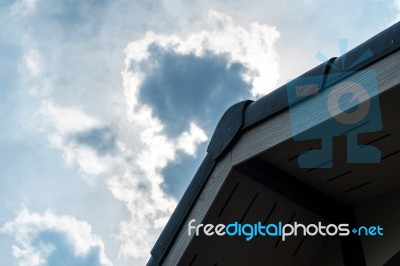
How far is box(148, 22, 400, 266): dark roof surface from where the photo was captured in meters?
2.11

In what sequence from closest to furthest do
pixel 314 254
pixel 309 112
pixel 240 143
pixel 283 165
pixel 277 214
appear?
pixel 309 112 < pixel 240 143 < pixel 283 165 < pixel 277 214 < pixel 314 254

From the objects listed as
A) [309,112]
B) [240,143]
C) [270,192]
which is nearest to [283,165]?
[270,192]

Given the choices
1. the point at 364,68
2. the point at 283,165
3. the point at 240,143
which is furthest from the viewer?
the point at 283,165

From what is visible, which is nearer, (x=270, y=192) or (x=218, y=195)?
(x=218, y=195)

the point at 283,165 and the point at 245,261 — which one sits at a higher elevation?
the point at 283,165

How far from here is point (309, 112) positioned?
2307mm

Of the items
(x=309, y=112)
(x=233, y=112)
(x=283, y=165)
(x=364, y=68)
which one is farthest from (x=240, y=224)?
(x=364, y=68)

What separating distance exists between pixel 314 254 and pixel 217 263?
781mm

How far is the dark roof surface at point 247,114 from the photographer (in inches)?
82.9

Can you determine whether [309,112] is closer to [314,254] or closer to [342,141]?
[342,141]

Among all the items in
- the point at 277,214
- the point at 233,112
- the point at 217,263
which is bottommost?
the point at 217,263

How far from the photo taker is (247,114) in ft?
8.75

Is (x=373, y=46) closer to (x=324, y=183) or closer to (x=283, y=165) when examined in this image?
(x=283, y=165)

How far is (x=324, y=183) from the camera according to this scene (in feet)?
10.2
